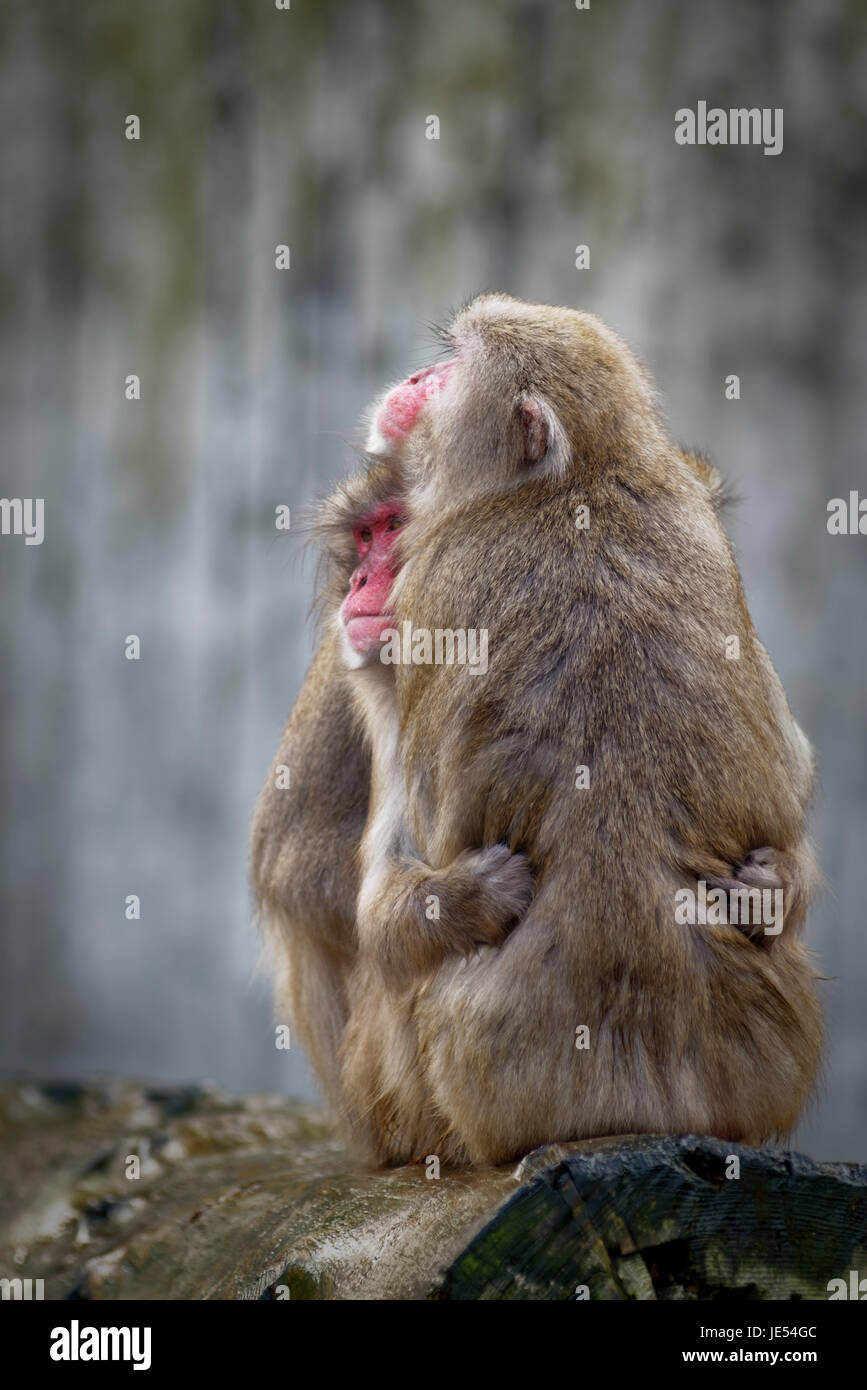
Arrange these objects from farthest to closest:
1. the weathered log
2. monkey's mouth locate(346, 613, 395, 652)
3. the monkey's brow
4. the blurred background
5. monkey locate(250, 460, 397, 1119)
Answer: the blurred background < monkey locate(250, 460, 397, 1119) < the monkey's brow < monkey's mouth locate(346, 613, 395, 652) < the weathered log

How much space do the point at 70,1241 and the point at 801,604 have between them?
4.25 metres

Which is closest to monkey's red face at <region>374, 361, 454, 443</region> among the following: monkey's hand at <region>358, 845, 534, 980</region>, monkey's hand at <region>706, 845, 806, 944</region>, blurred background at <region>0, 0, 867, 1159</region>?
monkey's hand at <region>358, 845, 534, 980</region>

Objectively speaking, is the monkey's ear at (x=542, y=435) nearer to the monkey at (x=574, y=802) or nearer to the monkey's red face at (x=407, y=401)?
the monkey at (x=574, y=802)

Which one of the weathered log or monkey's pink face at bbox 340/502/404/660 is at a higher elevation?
monkey's pink face at bbox 340/502/404/660

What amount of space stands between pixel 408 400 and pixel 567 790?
3.54ft

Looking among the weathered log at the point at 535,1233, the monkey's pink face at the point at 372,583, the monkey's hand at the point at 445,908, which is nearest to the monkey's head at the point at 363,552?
the monkey's pink face at the point at 372,583

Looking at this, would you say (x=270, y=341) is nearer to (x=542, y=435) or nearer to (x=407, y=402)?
(x=407, y=402)

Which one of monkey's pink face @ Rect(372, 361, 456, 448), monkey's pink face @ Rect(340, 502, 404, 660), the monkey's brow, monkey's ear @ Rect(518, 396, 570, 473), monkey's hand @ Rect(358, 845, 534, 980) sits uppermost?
the monkey's brow

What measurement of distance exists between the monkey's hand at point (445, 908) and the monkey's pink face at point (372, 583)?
1.86ft

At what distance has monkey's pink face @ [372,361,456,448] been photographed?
3389 millimetres

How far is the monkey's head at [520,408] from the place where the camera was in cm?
315

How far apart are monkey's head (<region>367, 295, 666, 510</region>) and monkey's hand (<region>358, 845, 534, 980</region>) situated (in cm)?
85

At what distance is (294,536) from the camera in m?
4.05

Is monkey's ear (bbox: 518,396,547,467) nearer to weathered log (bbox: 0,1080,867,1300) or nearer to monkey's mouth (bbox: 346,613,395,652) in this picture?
monkey's mouth (bbox: 346,613,395,652)
